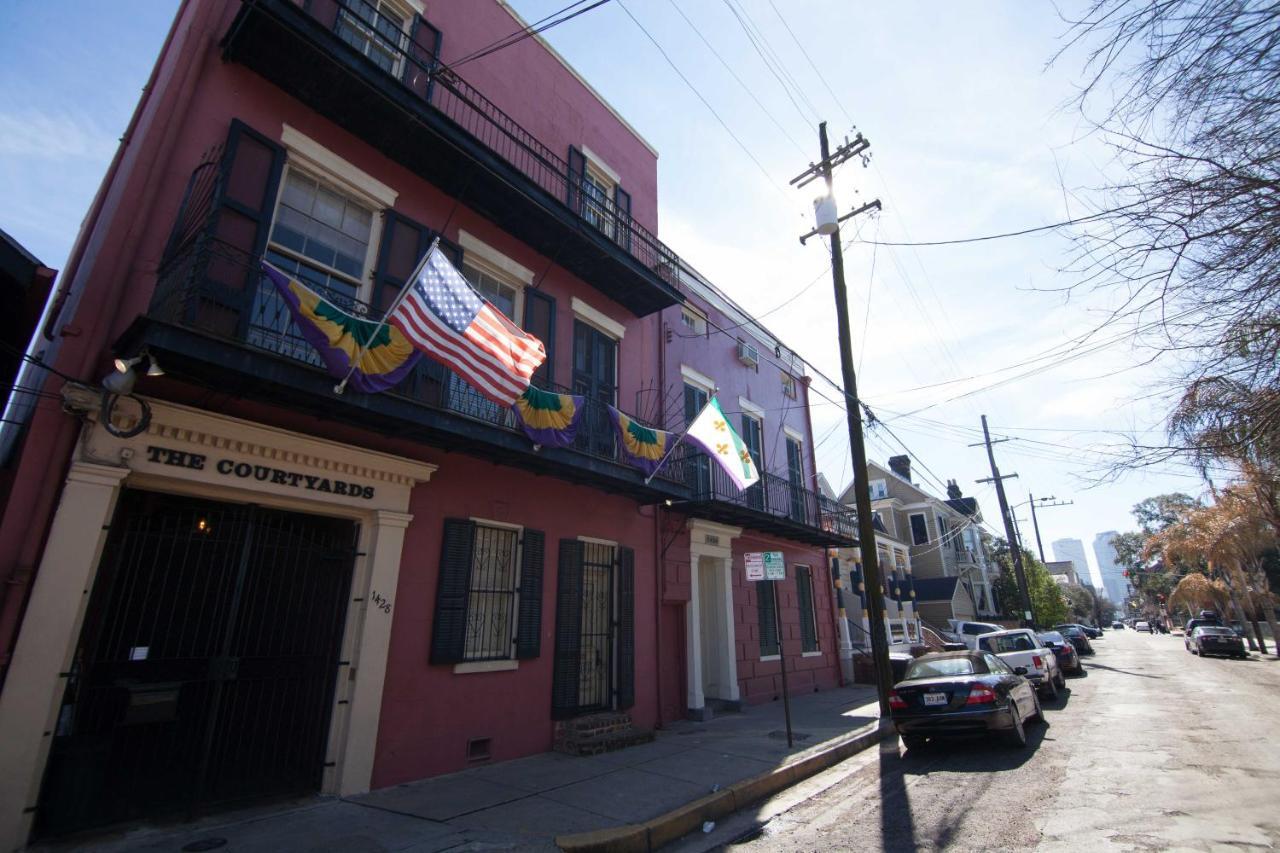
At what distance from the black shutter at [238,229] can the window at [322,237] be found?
12.0 inches

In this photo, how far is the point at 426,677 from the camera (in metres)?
7.48

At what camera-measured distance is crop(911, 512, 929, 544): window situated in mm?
39500

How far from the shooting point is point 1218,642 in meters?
27.3

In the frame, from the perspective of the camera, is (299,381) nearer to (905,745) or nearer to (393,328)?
(393,328)

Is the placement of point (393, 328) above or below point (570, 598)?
above

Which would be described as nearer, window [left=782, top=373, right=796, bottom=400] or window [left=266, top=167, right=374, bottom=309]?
window [left=266, top=167, right=374, bottom=309]

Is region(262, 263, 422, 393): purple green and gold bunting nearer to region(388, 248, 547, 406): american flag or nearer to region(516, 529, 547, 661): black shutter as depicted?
region(388, 248, 547, 406): american flag

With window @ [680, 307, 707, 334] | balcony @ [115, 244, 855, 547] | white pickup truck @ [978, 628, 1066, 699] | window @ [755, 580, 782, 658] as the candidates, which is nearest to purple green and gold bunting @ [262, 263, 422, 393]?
balcony @ [115, 244, 855, 547]

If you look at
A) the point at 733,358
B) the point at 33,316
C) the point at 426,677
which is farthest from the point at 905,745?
the point at 33,316

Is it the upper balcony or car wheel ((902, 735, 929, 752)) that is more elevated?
the upper balcony

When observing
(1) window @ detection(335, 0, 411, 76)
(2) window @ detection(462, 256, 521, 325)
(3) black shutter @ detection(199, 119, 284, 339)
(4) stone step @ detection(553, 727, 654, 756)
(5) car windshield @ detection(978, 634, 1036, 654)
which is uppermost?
(1) window @ detection(335, 0, 411, 76)

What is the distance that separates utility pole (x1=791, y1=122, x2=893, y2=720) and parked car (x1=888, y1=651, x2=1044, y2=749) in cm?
188

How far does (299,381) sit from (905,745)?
33.0 ft

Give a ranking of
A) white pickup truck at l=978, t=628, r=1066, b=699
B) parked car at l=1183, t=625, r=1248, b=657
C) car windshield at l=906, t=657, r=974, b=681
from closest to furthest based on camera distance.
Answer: car windshield at l=906, t=657, r=974, b=681 < white pickup truck at l=978, t=628, r=1066, b=699 < parked car at l=1183, t=625, r=1248, b=657
